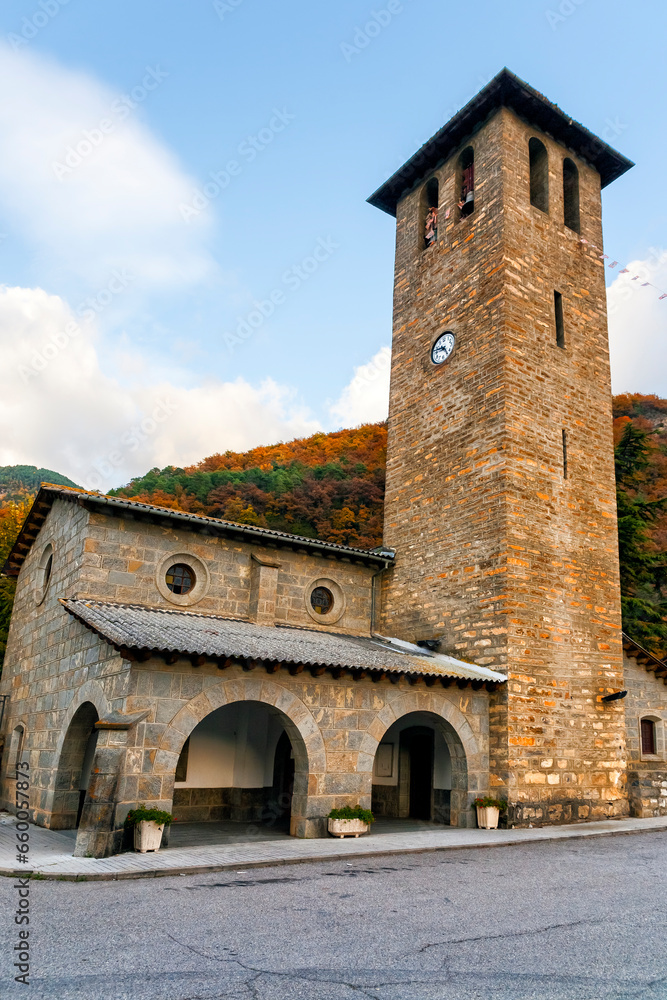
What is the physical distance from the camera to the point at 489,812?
1221cm

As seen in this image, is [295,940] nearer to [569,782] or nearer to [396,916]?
[396,916]

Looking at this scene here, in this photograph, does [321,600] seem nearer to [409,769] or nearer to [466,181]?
[409,769]

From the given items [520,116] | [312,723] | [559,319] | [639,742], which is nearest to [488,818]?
[312,723]

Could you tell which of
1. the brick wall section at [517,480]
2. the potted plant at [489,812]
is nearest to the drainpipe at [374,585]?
the brick wall section at [517,480]

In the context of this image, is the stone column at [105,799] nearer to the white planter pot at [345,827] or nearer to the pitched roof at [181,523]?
the white planter pot at [345,827]

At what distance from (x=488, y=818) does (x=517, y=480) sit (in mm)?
6086

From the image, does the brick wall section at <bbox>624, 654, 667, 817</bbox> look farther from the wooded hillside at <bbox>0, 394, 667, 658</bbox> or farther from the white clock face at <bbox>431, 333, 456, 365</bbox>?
the white clock face at <bbox>431, 333, 456, 365</bbox>

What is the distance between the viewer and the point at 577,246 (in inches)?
664

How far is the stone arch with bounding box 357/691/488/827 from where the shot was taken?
39.9ft

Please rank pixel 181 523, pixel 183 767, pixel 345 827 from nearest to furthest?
pixel 345 827 < pixel 183 767 < pixel 181 523

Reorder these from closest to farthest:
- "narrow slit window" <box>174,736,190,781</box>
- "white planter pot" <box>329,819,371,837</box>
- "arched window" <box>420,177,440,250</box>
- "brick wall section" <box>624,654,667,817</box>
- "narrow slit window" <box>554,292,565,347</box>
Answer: "white planter pot" <box>329,819,371,837</box> → "narrow slit window" <box>174,736,190,781</box> → "brick wall section" <box>624,654,667,817</box> → "narrow slit window" <box>554,292,565,347</box> → "arched window" <box>420,177,440,250</box>

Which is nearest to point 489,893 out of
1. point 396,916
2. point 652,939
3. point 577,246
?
point 396,916

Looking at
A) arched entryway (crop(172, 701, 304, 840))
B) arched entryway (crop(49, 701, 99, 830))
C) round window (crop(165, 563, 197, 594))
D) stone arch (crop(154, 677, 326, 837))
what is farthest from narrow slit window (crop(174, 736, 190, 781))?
stone arch (crop(154, 677, 326, 837))

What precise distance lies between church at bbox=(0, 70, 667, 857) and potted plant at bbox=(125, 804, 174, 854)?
0.67 ft
